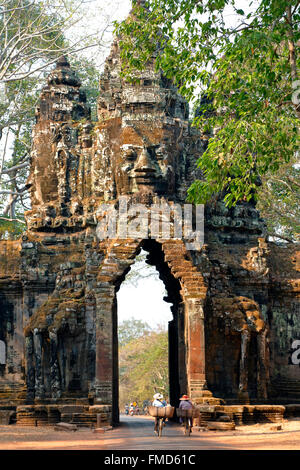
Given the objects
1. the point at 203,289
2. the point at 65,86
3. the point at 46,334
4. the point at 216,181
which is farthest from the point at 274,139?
the point at 65,86

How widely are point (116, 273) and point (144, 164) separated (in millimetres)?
3222

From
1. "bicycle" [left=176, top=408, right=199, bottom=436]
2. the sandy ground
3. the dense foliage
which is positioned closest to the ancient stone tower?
the sandy ground

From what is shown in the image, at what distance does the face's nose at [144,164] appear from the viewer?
2223 cm

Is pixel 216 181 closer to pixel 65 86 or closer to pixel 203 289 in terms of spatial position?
pixel 203 289

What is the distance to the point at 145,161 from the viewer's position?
22.3 metres

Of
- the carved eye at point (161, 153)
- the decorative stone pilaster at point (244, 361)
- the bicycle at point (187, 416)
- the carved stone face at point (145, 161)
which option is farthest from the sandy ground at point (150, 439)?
the carved eye at point (161, 153)

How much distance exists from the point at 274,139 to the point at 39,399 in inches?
340

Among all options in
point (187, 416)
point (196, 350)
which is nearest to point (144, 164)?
point (196, 350)

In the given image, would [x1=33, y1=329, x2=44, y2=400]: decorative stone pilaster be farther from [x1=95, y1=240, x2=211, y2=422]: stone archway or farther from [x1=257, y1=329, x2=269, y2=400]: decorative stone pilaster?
[x1=257, y1=329, x2=269, y2=400]: decorative stone pilaster

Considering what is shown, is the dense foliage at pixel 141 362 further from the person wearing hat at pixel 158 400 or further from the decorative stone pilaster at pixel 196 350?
the person wearing hat at pixel 158 400

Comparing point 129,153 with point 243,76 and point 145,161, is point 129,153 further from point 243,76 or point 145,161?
point 243,76

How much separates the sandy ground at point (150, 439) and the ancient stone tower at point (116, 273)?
118 cm

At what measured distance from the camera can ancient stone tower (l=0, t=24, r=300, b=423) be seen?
2070 centimetres

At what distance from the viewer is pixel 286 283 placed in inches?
934
